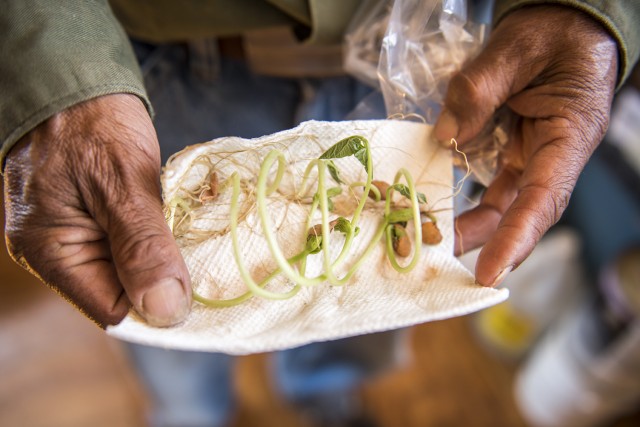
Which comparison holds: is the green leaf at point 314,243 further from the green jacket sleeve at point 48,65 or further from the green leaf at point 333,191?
the green jacket sleeve at point 48,65

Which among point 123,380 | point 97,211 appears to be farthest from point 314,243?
point 123,380

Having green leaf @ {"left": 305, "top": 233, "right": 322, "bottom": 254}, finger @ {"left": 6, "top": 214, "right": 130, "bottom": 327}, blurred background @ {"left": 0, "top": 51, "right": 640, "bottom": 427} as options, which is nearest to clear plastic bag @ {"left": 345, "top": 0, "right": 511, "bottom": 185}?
green leaf @ {"left": 305, "top": 233, "right": 322, "bottom": 254}

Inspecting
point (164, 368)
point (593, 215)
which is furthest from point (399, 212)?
point (593, 215)

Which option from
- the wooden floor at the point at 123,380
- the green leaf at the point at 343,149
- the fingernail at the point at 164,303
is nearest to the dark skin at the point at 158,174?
the fingernail at the point at 164,303

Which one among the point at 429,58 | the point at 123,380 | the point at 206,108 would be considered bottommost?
the point at 123,380

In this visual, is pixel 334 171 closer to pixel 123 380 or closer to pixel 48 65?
pixel 48 65

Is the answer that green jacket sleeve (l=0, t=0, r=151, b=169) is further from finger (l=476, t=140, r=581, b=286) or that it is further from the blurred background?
the blurred background

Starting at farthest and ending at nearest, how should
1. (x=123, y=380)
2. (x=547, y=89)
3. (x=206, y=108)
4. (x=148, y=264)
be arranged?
1. (x=123, y=380)
2. (x=206, y=108)
3. (x=547, y=89)
4. (x=148, y=264)
